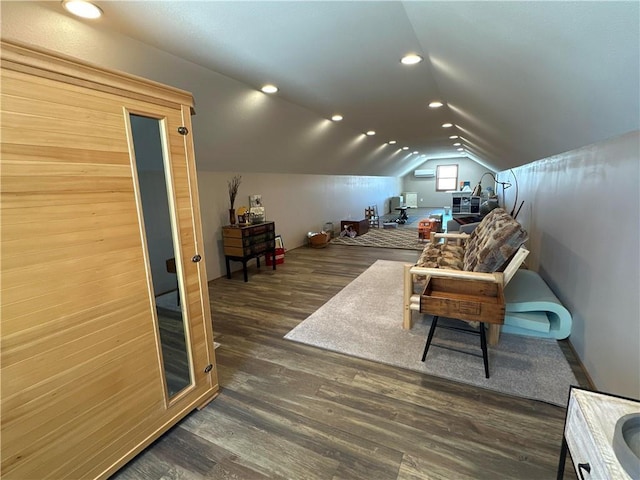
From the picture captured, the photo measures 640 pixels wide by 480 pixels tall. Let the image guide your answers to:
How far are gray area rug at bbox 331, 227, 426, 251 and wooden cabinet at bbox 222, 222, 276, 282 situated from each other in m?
2.49

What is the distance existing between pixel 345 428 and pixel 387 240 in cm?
530

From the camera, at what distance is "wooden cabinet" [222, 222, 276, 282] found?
405cm

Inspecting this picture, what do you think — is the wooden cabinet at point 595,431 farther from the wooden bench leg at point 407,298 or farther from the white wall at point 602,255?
the wooden bench leg at point 407,298

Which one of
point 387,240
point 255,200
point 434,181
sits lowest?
point 387,240

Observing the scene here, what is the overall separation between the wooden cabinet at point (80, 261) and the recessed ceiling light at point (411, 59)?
163cm

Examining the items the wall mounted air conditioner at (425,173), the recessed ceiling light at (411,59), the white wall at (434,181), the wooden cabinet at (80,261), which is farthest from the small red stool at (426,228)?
the wall mounted air conditioner at (425,173)

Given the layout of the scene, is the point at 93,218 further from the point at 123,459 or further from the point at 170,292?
the point at 123,459

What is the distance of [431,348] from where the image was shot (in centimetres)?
232

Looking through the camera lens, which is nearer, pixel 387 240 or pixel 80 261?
pixel 80 261

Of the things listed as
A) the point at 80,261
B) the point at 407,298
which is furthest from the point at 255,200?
the point at 80,261

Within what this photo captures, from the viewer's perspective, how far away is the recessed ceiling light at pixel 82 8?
149cm

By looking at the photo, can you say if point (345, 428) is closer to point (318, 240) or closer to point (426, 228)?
point (318, 240)

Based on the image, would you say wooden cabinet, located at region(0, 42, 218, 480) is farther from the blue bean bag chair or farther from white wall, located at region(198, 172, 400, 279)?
white wall, located at region(198, 172, 400, 279)

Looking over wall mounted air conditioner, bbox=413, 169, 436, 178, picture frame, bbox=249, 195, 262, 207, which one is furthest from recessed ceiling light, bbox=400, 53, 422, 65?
wall mounted air conditioner, bbox=413, 169, 436, 178
